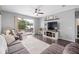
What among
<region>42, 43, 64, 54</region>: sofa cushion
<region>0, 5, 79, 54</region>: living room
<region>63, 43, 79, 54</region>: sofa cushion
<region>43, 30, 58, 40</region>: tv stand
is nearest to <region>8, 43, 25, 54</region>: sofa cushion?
<region>0, 5, 79, 54</region>: living room

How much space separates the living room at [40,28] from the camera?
175 centimetres

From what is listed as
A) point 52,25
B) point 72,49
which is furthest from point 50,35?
point 72,49

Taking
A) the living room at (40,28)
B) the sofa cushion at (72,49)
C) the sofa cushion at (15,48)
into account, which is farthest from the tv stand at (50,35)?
the sofa cushion at (15,48)

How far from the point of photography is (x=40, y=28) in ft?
6.76

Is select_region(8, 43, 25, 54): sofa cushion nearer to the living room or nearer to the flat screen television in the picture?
the living room

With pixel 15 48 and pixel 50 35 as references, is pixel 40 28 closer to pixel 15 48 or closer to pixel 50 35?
pixel 50 35

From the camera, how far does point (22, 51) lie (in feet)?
5.93

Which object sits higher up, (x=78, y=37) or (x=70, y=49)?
(x=78, y=37)

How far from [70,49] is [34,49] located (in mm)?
935
